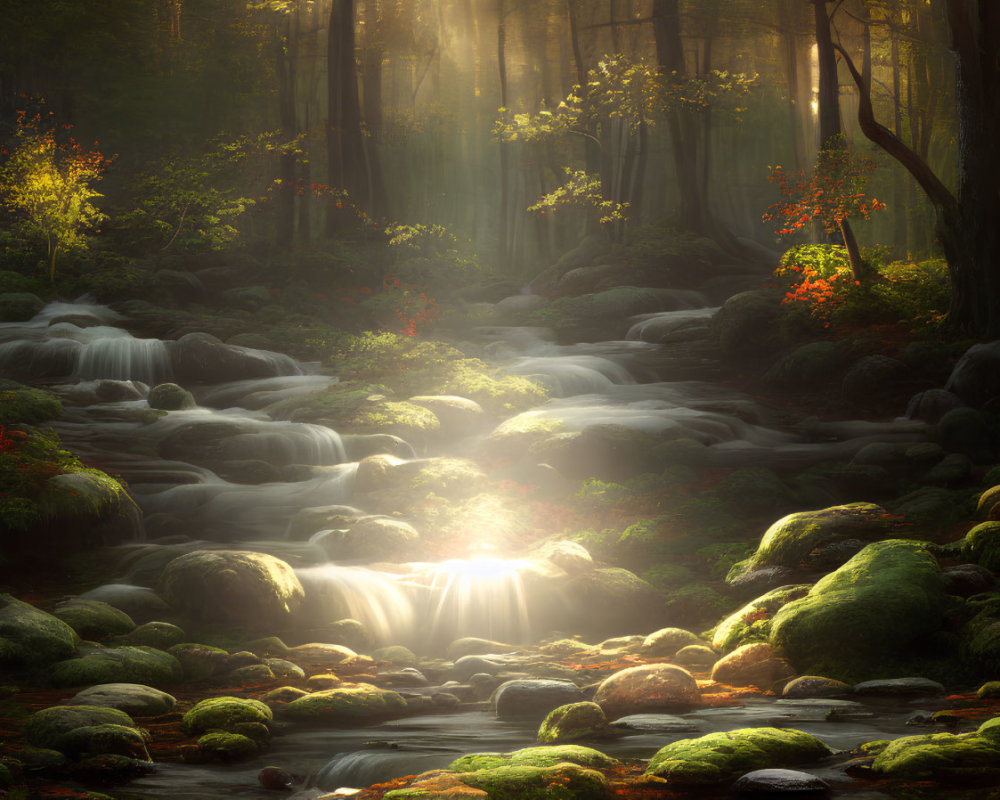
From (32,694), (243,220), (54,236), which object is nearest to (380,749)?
(32,694)

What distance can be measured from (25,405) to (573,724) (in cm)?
1167

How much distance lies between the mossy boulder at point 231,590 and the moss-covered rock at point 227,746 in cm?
349

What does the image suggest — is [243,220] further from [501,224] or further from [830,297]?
[830,297]

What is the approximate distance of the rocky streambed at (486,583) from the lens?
534cm

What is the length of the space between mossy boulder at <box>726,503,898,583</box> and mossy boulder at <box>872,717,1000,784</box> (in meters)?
4.69

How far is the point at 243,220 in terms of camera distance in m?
31.6

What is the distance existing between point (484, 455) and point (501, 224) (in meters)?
20.2

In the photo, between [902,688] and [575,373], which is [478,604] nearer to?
[902,688]

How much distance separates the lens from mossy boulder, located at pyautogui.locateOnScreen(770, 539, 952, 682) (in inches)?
277

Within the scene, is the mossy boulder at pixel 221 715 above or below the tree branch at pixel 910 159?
below

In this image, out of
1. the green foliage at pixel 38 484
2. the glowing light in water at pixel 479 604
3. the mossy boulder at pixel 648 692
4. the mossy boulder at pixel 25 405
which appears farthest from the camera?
the mossy boulder at pixel 25 405

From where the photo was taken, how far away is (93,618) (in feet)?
27.9

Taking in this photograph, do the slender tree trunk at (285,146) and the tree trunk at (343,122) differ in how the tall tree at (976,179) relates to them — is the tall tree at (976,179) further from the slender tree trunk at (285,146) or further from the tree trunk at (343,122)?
the slender tree trunk at (285,146)

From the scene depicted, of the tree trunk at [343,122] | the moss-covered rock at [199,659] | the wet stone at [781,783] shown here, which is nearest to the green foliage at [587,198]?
the tree trunk at [343,122]
